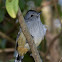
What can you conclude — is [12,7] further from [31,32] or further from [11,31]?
[11,31]

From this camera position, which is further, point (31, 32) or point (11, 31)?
point (11, 31)

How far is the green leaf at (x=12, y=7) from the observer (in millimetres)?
1290

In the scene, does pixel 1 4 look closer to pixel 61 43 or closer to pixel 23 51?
pixel 23 51

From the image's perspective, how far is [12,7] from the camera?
1322 mm

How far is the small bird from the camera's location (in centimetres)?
219

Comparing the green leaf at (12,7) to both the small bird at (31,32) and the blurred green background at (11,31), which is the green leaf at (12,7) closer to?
the small bird at (31,32)

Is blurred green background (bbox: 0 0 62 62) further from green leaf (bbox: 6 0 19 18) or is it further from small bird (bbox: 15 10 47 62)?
green leaf (bbox: 6 0 19 18)

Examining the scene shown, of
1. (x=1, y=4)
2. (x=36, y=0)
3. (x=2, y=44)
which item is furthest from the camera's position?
(x=2, y=44)

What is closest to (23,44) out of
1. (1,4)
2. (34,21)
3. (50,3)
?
(34,21)

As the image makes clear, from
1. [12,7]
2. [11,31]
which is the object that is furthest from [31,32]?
[11,31]

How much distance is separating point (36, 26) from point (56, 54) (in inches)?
41.3

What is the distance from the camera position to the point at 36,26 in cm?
222

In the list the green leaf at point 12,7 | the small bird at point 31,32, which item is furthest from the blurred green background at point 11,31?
the green leaf at point 12,7

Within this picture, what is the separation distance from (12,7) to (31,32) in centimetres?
87
